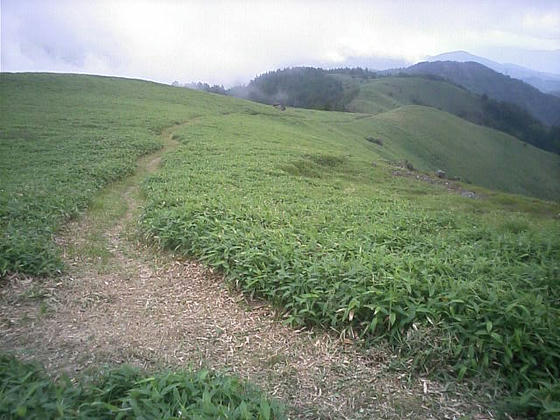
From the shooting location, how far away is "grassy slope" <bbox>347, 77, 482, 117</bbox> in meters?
128

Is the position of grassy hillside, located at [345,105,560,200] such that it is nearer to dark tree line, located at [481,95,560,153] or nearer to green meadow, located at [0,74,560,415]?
green meadow, located at [0,74,560,415]

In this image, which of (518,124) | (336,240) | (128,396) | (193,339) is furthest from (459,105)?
(128,396)

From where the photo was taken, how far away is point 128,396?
4.24 m

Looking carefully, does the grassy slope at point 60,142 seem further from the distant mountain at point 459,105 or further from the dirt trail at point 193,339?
the distant mountain at point 459,105

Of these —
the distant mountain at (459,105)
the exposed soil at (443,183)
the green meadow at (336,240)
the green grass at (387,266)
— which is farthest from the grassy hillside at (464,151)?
the green grass at (387,266)

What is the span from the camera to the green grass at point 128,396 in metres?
3.85

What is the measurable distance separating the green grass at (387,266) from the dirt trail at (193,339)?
0.39 metres

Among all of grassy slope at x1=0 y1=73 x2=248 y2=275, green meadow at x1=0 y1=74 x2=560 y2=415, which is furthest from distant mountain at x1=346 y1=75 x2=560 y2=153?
green meadow at x1=0 y1=74 x2=560 y2=415

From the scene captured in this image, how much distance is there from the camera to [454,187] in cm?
2506

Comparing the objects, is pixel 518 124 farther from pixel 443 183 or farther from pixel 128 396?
pixel 128 396

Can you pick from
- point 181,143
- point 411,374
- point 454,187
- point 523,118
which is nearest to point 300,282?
point 411,374

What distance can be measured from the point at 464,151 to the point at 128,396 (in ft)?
276

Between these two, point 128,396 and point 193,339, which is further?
point 193,339

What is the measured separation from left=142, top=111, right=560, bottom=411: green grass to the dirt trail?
39cm
